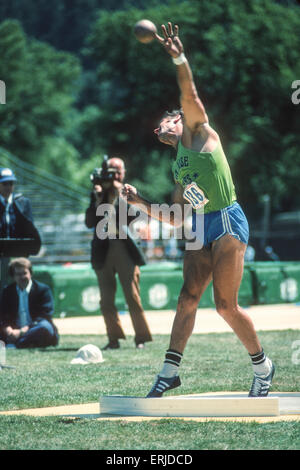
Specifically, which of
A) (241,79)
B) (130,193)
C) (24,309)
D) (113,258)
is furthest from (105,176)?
(241,79)

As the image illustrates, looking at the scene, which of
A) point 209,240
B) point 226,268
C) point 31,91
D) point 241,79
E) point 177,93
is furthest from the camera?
point 31,91

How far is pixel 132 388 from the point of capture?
705 cm

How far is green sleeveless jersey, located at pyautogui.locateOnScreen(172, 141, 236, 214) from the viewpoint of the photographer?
18.9ft

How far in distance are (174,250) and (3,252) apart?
24173mm

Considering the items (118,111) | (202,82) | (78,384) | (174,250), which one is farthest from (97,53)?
(78,384)

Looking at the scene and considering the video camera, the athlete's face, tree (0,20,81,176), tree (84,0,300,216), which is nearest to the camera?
the athlete's face

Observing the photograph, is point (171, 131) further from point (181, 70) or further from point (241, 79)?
point (241, 79)

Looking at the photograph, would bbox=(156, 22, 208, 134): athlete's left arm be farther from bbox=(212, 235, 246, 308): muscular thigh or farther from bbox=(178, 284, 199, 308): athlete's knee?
bbox=(178, 284, 199, 308): athlete's knee

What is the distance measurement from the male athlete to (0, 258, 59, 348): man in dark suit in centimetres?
480

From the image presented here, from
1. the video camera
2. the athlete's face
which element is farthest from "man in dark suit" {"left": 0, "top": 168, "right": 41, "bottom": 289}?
the athlete's face

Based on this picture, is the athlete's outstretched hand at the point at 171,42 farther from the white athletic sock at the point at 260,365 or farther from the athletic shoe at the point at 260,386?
the athletic shoe at the point at 260,386

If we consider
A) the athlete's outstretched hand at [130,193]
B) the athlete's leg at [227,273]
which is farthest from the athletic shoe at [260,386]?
the athlete's outstretched hand at [130,193]

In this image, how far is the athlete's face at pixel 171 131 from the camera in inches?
237

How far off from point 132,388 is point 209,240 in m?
1.78
